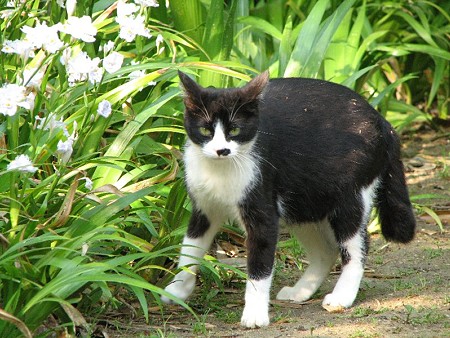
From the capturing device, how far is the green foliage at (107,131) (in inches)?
137

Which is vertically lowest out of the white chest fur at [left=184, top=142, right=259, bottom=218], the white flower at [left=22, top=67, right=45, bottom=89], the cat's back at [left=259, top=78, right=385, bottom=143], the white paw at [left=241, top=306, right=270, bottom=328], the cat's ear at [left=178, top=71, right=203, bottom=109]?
the white paw at [left=241, top=306, right=270, bottom=328]

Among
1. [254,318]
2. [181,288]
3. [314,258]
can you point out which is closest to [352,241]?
[314,258]

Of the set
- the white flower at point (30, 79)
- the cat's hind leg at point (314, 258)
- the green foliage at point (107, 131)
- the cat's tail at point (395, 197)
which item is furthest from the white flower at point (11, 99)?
the cat's tail at point (395, 197)

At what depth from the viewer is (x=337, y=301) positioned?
13.9 feet

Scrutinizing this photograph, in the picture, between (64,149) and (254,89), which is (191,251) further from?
(64,149)

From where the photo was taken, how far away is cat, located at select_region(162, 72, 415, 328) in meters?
3.96

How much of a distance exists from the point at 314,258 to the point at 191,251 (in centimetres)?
71

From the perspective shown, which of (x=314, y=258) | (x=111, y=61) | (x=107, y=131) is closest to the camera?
(x=111, y=61)

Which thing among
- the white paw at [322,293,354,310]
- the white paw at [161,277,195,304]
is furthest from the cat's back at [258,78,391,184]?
the white paw at [161,277,195,304]

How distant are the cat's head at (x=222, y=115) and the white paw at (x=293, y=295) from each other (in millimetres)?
885

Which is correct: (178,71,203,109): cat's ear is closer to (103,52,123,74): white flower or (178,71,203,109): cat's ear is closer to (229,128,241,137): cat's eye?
(229,128,241,137): cat's eye

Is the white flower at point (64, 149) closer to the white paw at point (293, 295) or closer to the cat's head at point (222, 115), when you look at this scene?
the cat's head at point (222, 115)

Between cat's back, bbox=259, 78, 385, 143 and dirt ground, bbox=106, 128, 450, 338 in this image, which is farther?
cat's back, bbox=259, 78, 385, 143

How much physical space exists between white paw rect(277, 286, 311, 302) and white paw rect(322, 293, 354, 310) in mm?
200
